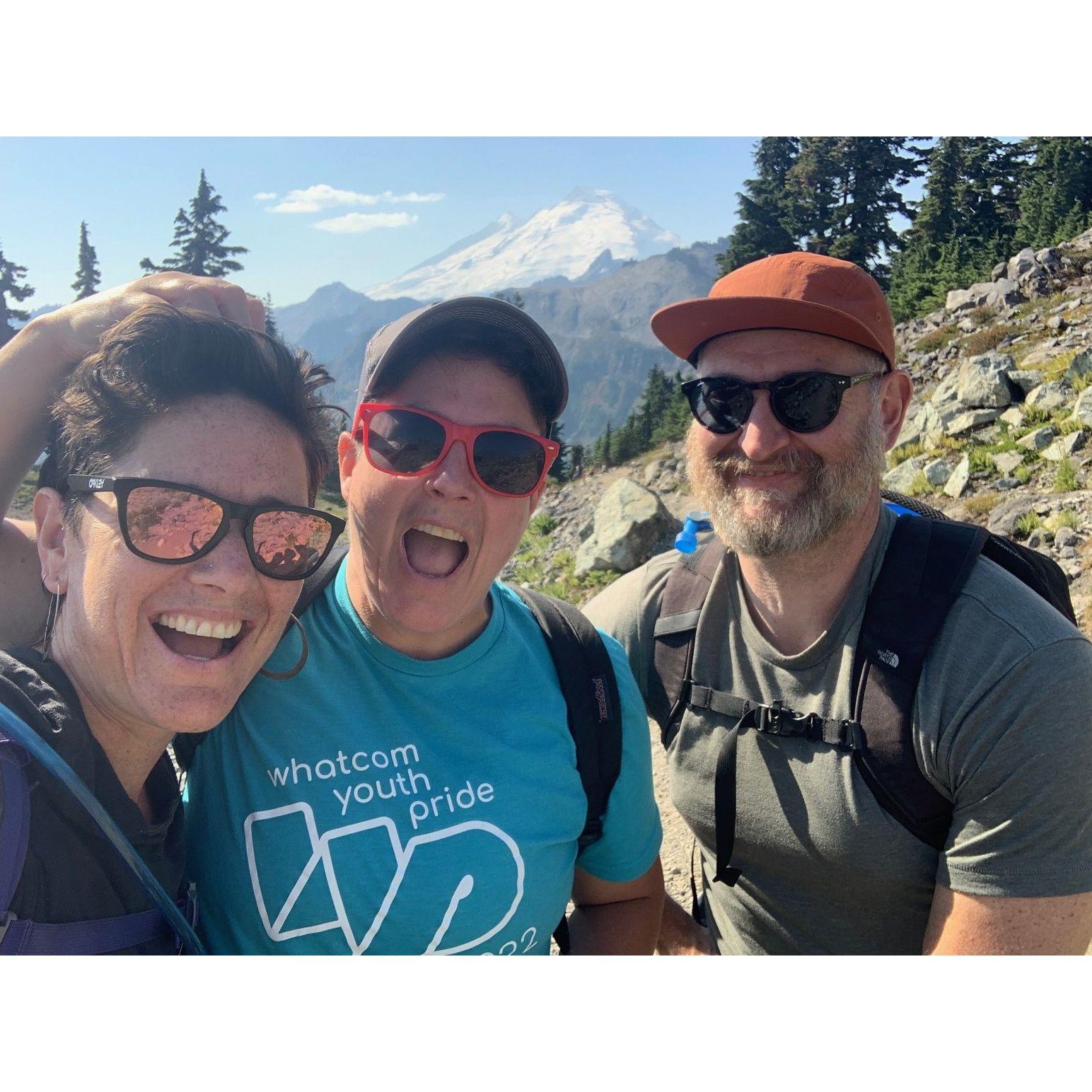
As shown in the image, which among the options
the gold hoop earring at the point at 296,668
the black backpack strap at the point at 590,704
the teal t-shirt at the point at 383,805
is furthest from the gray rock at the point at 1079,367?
the gold hoop earring at the point at 296,668

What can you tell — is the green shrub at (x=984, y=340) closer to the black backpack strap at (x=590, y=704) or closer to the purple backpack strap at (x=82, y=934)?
the black backpack strap at (x=590, y=704)

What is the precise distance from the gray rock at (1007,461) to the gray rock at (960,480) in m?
0.36

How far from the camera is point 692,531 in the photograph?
2988 millimetres

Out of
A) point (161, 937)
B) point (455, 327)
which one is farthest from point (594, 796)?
point (455, 327)

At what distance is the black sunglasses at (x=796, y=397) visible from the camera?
2520 mm

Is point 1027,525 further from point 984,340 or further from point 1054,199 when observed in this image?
point 1054,199

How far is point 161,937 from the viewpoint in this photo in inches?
62.4

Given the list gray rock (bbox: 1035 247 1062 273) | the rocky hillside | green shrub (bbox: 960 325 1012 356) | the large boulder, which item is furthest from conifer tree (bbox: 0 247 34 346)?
gray rock (bbox: 1035 247 1062 273)

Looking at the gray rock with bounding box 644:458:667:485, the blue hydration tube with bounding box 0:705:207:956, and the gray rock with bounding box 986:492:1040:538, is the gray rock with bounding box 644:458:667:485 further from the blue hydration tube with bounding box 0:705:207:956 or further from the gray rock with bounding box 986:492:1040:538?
the blue hydration tube with bounding box 0:705:207:956

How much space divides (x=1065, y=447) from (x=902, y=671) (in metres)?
10.1

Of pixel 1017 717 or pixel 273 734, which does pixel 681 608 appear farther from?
pixel 273 734

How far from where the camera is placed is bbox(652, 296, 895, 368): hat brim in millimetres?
2482

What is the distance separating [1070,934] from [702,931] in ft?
4.38

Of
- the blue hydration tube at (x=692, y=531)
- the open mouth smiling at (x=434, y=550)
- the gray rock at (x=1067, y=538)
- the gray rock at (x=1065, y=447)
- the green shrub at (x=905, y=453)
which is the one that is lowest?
the gray rock at (x=1067, y=538)
